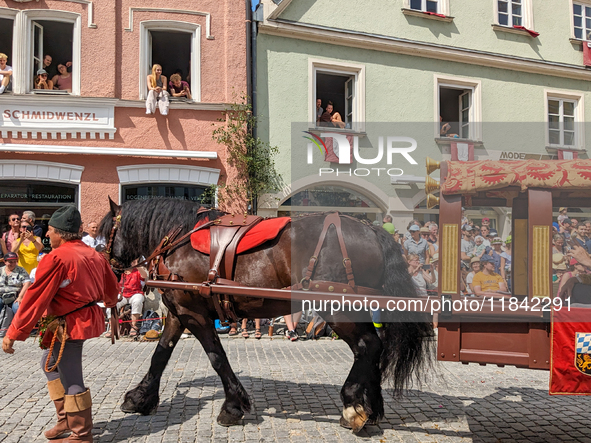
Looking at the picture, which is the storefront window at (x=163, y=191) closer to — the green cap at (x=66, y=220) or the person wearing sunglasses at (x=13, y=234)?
the person wearing sunglasses at (x=13, y=234)

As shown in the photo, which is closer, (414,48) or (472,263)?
(472,263)

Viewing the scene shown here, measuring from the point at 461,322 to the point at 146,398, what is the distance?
103 inches

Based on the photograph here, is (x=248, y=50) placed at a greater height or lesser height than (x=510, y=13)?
lesser

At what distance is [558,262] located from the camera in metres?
3.49

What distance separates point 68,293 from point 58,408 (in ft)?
2.90

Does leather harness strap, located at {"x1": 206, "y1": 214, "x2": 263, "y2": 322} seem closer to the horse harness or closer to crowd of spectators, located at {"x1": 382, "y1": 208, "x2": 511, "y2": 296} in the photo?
the horse harness

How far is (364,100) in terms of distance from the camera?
1142 centimetres

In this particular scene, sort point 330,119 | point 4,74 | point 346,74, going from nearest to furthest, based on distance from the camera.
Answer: point 4,74
point 330,119
point 346,74

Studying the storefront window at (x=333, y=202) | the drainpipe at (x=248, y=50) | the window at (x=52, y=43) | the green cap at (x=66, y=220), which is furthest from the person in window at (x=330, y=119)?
the green cap at (x=66, y=220)

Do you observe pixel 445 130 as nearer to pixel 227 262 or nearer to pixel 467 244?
pixel 467 244

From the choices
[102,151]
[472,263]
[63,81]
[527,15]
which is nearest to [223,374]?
[472,263]

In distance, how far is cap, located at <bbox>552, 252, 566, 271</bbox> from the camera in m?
3.43

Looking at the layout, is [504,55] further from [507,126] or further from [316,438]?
[316,438]

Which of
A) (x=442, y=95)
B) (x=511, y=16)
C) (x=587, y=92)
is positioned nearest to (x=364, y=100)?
(x=442, y=95)
